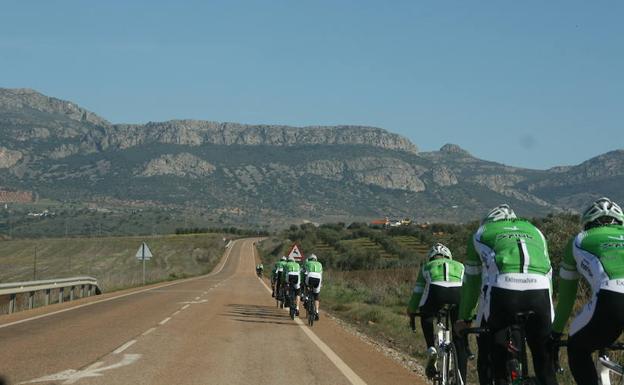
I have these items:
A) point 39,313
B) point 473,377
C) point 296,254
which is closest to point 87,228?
point 296,254

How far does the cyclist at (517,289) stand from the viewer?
6.80m

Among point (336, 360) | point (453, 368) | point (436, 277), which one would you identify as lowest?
point (336, 360)

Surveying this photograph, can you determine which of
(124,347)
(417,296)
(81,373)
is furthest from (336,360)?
(81,373)

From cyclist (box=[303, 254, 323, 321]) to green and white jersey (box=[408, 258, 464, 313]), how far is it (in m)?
9.97

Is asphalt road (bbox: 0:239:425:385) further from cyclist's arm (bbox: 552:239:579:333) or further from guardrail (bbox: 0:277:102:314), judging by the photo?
cyclist's arm (bbox: 552:239:579:333)

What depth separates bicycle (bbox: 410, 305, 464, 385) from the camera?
8891 millimetres

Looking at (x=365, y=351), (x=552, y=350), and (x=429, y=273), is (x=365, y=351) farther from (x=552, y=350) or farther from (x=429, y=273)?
Answer: (x=552, y=350)

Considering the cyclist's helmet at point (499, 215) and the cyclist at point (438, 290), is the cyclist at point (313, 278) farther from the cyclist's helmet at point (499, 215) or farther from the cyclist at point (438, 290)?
the cyclist's helmet at point (499, 215)

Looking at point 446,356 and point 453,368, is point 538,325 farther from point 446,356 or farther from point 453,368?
point 446,356

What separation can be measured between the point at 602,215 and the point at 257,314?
18722 mm

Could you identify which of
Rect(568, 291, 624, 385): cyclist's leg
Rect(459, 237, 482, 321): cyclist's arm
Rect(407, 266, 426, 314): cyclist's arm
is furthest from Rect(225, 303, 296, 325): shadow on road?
Rect(568, 291, 624, 385): cyclist's leg

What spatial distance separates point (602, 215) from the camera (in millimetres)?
6305

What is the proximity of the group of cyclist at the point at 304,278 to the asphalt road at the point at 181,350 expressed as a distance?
813 millimetres

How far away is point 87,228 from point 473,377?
17858 centimetres
